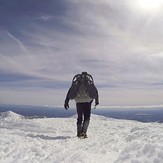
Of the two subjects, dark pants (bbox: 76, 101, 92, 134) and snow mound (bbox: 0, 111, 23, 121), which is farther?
snow mound (bbox: 0, 111, 23, 121)

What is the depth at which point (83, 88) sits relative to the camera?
478 inches

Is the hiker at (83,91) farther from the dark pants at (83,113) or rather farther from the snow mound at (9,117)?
the snow mound at (9,117)

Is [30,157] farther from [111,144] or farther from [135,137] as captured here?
[135,137]

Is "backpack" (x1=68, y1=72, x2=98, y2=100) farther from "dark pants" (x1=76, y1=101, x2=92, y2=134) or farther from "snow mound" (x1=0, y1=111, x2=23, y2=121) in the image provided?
"snow mound" (x1=0, y1=111, x2=23, y2=121)

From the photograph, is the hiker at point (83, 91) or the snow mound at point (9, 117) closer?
the hiker at point (83, 91)

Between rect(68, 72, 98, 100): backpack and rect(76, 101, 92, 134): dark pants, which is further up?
rect(68, 72, 98, 100): backpack

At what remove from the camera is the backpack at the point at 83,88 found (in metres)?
12.1

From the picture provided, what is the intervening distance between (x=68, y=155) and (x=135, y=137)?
2.89m

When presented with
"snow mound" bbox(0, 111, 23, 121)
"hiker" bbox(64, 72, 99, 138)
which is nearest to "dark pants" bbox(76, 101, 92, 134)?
"hiker" bbox(64, 72, 99, 138)

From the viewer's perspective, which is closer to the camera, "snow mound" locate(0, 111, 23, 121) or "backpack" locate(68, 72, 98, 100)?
"backpack" locate(68, 72, 98, 100)

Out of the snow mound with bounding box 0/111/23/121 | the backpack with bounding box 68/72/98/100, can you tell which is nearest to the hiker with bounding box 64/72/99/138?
the backpack with bounding box 68/72/98/100

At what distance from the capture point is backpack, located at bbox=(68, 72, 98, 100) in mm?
12102

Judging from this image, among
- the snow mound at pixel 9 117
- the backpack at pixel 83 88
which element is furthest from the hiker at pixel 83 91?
the snow mound at pixel 9 117

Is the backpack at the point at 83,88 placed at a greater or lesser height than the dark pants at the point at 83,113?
greater
